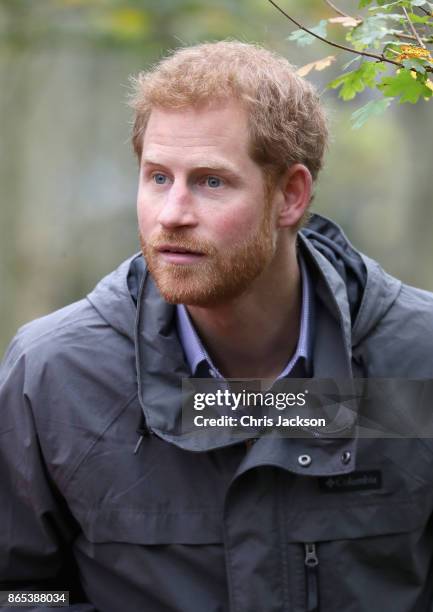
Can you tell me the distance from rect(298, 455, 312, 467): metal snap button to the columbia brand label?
10 centimetres

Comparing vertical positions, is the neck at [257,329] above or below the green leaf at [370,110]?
below

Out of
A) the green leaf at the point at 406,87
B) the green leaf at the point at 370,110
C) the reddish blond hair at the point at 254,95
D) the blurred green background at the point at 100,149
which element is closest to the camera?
the green leaf at the point at 406,87

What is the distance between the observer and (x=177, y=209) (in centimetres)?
320

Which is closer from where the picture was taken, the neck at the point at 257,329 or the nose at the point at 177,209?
the nose at the point at 177,209

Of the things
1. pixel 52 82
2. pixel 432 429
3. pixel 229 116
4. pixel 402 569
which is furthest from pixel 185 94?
pixel 52 82

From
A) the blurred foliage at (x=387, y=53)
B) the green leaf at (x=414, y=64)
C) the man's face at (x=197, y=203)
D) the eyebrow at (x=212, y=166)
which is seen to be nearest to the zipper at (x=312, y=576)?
the man's face at (x=197, y=203)

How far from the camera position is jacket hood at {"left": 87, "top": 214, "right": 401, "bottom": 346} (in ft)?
11.3

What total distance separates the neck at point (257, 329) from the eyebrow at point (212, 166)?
362mm

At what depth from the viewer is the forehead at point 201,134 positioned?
325 centimetres

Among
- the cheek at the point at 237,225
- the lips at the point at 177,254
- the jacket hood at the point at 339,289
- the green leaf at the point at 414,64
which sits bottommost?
the jacket hood at the point at 339,289

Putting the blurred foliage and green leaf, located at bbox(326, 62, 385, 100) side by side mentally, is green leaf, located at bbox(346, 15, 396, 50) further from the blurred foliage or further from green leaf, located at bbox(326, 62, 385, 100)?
green leaf, located at bbox(326, 62, 385, 100)

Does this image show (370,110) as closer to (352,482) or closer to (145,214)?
(145,214)

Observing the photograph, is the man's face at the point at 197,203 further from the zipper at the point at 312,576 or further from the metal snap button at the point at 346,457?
the zipper at the point at 312,576

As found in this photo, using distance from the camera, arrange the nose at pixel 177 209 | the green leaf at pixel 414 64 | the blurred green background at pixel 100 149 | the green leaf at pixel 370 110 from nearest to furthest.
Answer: the green leaf at pixel 414 64 < the green leaf at pixel 370 110 < the nose at pixel 177 209 < the blurred green background at pixel 100 149
